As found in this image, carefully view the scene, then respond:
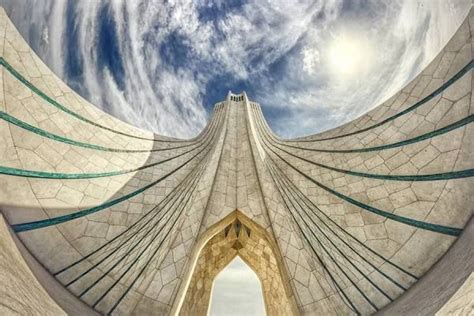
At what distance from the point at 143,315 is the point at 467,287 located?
3166 mm

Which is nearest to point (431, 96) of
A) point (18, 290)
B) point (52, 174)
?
point (18, 290)

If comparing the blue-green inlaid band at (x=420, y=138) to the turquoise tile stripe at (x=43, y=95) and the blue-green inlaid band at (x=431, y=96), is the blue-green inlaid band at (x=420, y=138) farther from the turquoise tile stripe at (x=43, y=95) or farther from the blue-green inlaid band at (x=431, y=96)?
the turquoise tile stripe at (x=43, y=95)

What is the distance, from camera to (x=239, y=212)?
399 centimetres

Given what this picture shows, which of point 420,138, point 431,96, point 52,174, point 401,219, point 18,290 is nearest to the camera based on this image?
point 18,290

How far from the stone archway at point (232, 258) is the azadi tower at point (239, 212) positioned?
0.04m

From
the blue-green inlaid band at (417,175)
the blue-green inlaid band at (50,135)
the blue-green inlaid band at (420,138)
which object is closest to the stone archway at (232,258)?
the blue-green inlaid band at (417,175)

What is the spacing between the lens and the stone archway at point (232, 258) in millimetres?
4277

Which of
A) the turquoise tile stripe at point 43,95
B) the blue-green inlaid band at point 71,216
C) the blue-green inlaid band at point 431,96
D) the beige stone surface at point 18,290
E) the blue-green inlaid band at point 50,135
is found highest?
the blue-green inlaid band at point 431,96

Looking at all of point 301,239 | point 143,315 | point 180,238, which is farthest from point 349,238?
point 143,315

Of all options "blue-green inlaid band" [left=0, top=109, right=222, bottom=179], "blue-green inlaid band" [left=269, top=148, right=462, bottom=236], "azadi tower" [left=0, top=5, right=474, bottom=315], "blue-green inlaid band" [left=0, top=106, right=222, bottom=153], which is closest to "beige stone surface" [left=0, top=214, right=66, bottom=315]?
"azadi tower" [left=0, top=5, right=474, bottom=315]

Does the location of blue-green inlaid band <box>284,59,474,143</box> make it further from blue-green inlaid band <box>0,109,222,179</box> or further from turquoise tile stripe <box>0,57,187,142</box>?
turquoise tile stripe <box>0,57,187,142</box>

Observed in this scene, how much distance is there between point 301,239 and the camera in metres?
3.43

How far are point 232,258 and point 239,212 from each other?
1.92 meters

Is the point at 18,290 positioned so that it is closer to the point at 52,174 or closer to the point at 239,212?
the point at 52,174
